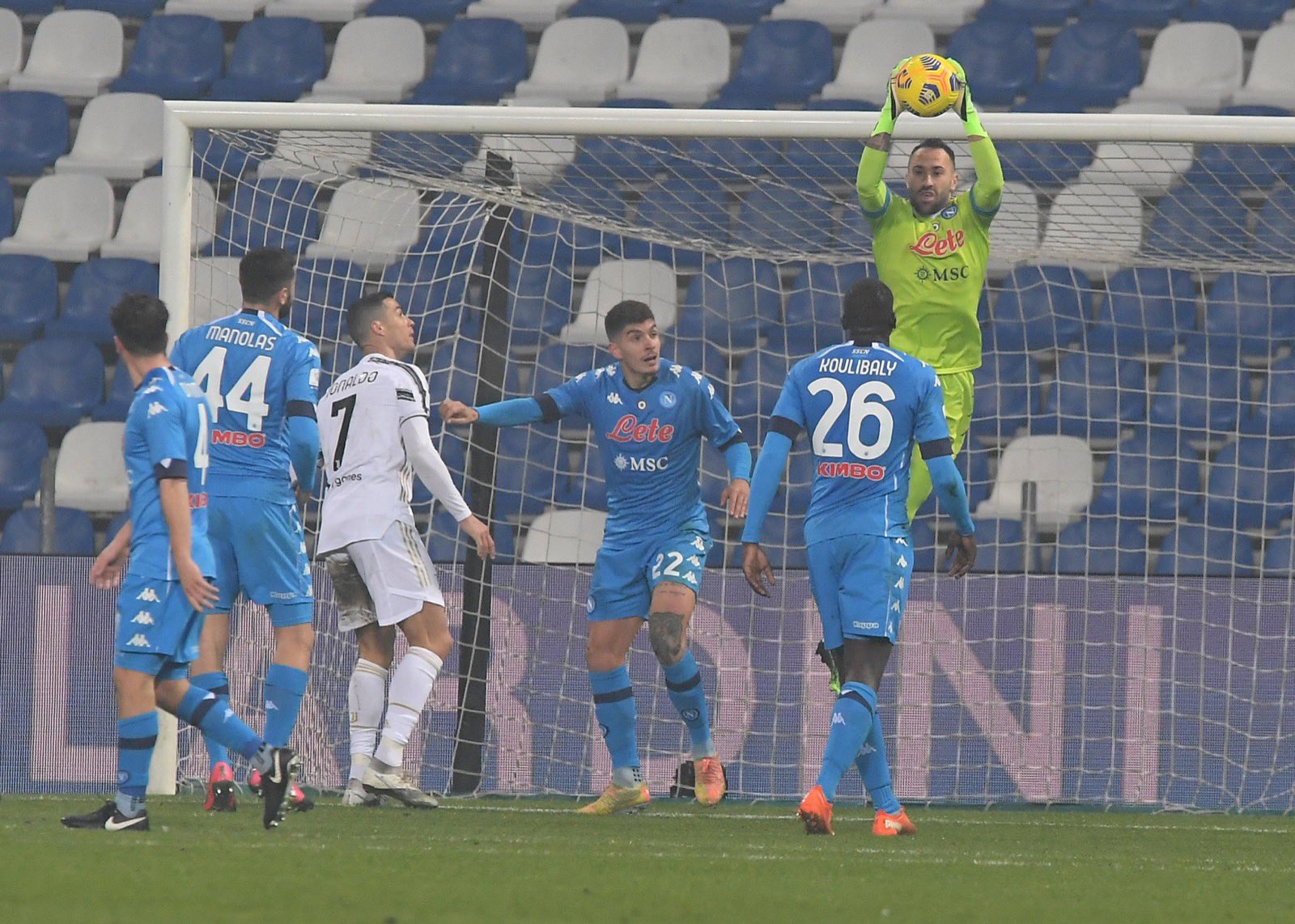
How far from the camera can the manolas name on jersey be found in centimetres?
721

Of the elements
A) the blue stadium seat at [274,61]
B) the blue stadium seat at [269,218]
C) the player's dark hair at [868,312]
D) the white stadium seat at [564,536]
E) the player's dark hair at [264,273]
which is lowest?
the white stadium seat at [564,536]

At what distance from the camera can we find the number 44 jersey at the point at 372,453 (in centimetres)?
698

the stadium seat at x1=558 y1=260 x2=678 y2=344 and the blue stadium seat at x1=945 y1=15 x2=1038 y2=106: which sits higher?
the blue stadium seat at x1=945 y1=15 x2=1038 y2=106

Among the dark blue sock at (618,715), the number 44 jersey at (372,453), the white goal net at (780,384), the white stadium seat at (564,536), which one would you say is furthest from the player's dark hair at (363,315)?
the white stadium seat at (564,536)

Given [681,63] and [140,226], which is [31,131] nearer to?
[140,226]

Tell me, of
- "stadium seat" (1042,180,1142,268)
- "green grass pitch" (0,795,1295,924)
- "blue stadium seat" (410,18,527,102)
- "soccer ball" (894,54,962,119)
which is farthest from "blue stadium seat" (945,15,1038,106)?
"green grass pitch" (0,795,1295,924)

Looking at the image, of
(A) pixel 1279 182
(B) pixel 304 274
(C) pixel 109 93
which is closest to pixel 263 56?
(C) pixel 109 93

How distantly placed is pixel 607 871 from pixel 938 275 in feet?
11.1

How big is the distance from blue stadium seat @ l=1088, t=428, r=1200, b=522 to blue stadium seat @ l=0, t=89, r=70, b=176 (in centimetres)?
752

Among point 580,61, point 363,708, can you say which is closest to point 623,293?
point 580,61

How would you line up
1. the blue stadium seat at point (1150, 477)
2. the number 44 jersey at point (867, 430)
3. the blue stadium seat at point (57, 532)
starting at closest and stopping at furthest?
the number 44 jersey at point (867, 430) < the blue stadium seat at point (1150, 477) < the blue stadium seat at point (57, 532)

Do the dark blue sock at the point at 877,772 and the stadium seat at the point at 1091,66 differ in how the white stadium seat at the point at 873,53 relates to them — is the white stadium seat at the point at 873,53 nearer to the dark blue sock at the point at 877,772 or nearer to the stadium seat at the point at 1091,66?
the stadium seat at the point at 1091,66

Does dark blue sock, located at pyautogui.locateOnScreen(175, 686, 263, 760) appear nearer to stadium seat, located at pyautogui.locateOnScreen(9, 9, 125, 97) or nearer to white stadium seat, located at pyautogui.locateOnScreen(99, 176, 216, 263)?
white stadium seat, located at pyautogui.locateOnScreen(99, 176, 216, 263)

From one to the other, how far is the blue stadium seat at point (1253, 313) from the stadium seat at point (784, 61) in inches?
123
